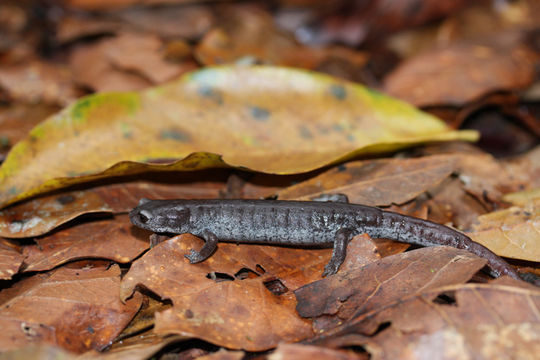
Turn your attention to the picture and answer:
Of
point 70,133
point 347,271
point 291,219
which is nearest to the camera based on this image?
point 347,271

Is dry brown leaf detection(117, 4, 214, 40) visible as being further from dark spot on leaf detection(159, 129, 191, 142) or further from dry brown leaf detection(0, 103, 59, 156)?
dark spot on leaf detection(159, 129, 191, 142)

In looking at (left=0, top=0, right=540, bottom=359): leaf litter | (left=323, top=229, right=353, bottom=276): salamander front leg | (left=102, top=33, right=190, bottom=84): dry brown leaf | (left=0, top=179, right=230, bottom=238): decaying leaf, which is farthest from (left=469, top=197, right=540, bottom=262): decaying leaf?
(left=102, top=33, right=190, bottom=84): dry brown leaf

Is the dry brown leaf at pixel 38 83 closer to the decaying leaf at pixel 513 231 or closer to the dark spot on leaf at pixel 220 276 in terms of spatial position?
the dark spot on leaf at pixel 220 276

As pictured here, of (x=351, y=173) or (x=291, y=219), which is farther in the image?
(x=351, y=173)

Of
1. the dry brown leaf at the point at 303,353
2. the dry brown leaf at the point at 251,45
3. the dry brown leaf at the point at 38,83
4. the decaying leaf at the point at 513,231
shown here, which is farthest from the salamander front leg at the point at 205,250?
the dry brown leaf at the point at 38,83

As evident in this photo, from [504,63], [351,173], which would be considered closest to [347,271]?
[351,173]

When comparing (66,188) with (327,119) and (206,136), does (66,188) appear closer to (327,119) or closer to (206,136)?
(206,136)
